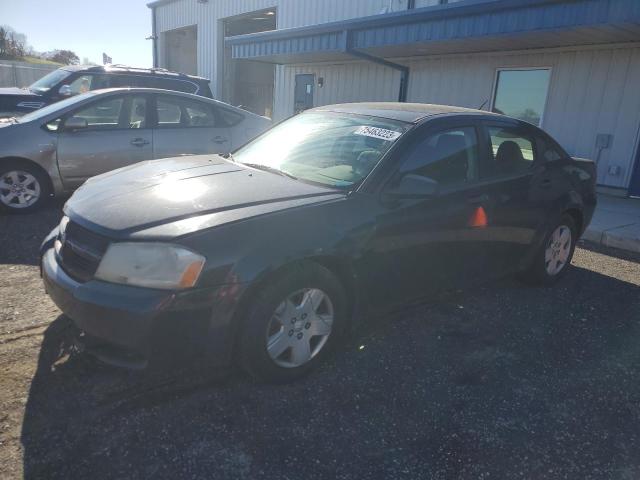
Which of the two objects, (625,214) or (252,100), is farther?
(252,100)

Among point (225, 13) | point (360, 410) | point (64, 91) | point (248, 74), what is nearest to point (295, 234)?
point (360, 410)

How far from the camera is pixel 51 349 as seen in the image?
9.87 ft

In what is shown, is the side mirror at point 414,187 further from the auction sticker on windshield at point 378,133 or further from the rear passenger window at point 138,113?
the rear passenger window at point 138,113

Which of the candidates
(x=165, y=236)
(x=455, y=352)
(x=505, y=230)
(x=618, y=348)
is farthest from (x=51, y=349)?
(x=618, y=348)

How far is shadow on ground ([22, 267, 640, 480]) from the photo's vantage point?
88.8 inches

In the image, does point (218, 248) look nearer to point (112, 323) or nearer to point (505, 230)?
point (112, 323)

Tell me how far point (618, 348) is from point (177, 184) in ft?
10.8

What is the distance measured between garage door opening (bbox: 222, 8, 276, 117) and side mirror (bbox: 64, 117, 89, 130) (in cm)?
1374

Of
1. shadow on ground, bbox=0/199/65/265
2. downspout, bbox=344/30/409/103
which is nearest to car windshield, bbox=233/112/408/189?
shadow on ground, bbox=0/199/65/265

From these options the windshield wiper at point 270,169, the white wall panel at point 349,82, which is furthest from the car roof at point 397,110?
the white wall panel at point 349,82

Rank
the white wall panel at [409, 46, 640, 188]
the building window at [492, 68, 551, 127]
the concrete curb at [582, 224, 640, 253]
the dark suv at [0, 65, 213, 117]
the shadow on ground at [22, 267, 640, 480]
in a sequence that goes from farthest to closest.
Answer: the building window at [492, 68, 551, 127]
the dark suv at [0, 65, 213, 117]
the white wall panel at [409, 46, 640, 188]
the concrete curb at [582, 224, 640, 253]
the shadow on ground at [22, 267, 640, 480]

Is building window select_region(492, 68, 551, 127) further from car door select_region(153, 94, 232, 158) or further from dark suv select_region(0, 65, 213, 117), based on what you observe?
car door select_region(153, 94, 232, 158)

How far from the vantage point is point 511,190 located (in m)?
3.93

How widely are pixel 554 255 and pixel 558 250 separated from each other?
7cm
